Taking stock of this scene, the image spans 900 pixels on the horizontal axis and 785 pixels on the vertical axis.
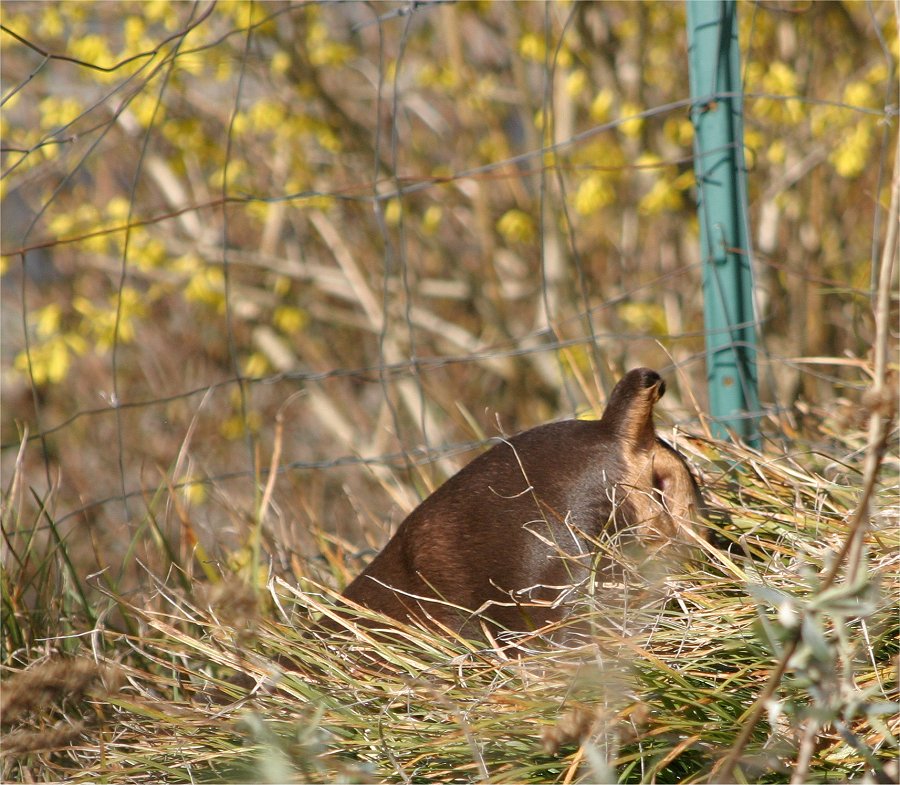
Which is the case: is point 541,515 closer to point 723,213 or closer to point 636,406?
point 636,406

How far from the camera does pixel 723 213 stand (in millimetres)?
3004

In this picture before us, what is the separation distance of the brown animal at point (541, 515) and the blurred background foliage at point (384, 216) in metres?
2.54

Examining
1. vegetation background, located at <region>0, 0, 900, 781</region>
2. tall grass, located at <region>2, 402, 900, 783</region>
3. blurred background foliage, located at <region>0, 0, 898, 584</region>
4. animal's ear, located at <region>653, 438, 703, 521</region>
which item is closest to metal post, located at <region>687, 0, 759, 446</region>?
vegetation background, located at <region>0, 0, 900, 781</region>

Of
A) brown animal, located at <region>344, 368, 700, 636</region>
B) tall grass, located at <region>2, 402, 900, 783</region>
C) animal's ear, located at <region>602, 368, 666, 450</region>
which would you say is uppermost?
animal's ear, located at <region>602, 368, 666, 450</region>

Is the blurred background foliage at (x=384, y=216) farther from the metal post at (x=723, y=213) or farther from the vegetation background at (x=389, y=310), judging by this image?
the metal post at (x=723, y=213)

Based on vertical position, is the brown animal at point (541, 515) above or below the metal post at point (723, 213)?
below

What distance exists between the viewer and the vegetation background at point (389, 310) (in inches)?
76.9

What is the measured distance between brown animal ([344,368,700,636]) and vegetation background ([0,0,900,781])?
18cm

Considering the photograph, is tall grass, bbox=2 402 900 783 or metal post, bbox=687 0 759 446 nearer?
tall grass, bbox=2 402 900 783

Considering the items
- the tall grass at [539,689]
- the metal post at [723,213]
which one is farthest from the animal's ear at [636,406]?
the metal post at [723,213]

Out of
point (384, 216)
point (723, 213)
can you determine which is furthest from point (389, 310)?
point (723, 213)

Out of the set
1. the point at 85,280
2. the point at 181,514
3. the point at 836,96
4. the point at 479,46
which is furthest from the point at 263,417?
the point at 181,514

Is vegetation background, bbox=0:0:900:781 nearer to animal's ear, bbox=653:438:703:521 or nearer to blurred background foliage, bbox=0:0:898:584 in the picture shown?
blurred background foliage, bbox=0:0:898:584

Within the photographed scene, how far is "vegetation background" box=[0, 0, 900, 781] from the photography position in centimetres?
195
